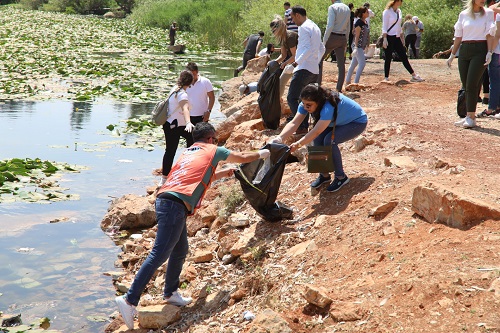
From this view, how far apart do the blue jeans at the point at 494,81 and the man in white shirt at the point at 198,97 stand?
13.6 ft

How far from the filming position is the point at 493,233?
4.99m

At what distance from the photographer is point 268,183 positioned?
641 centimetres

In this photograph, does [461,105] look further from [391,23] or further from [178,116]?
[178,116]

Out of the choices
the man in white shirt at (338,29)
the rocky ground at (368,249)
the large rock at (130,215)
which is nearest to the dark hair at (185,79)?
the rocky ground at (368,249)

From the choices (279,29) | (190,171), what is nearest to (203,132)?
(190,171)

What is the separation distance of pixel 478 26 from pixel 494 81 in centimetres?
136

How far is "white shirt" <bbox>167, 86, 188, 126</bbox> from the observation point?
8.49 meters

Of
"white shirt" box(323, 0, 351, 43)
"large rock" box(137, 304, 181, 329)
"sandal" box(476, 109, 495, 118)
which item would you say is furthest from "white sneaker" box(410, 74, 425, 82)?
"large rock" box(137, 304, 181, 329)

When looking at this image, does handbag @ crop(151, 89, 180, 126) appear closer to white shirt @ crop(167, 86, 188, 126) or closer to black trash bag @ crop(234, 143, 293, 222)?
white shirt @ crop(167, 86, 188, 126)

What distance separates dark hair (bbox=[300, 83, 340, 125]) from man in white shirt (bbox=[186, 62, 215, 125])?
9.14ft

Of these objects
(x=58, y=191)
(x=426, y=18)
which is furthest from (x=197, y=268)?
(x=426, y=18)

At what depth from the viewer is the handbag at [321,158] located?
6.48 meters

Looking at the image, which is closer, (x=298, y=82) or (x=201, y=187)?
(x=201, y=187)

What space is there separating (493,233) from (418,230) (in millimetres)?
637
